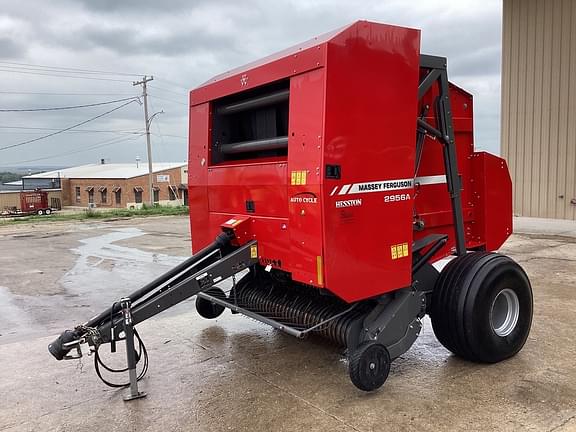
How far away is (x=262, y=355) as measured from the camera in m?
4.57

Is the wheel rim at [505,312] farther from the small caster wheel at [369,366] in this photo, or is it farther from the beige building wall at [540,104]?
the beige building wall at [540,104]

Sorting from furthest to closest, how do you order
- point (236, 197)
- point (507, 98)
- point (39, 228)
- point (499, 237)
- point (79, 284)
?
point (39, 228), point (507, 98), point (79, 284), point (499, 237), point (236, 197)

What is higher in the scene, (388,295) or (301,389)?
(388,295)

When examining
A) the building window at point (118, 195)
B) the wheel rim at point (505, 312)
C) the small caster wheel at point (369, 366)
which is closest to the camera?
the small caster wheel at point (369, 366)

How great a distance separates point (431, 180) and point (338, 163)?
1.34m

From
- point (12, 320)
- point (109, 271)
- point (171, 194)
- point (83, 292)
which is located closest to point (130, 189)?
point (171, 194)

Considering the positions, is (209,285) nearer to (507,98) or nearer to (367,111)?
(367,111)

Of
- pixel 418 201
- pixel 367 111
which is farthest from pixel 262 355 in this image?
pixel 367 111

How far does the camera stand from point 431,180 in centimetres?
441

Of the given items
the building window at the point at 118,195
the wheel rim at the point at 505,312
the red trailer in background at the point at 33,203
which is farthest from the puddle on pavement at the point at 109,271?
the building window at the point at 118,195

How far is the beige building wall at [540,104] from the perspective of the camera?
1282 cm

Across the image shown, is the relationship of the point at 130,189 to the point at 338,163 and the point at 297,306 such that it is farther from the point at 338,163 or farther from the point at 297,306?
the point at 338,163

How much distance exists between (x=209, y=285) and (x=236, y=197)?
0.79 meters

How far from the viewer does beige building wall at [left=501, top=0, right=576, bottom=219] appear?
505 inches
